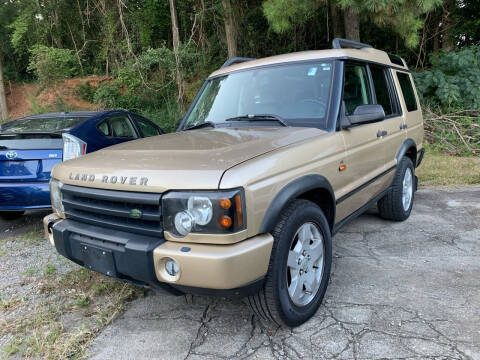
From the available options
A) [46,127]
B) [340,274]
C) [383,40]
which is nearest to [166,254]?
[340,274]

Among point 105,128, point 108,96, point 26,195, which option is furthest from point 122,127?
point 108,96

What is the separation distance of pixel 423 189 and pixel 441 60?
19.0 feet

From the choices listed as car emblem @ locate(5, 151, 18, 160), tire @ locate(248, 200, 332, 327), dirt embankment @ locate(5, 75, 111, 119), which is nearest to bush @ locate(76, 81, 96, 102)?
dirt embankment @ locate(5, 75, 111, 119)

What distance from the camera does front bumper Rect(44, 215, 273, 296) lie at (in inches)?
79.1

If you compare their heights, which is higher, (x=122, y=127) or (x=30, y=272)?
(x=122, y=127)

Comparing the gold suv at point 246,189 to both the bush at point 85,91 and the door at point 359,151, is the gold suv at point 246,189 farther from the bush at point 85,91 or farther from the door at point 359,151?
the bush at point 85,91

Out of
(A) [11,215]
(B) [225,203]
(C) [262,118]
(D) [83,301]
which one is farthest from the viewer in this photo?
(A) [11,215]

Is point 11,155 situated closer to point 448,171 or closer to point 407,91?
point 407,91

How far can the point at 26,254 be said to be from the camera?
A: 13.5 feet

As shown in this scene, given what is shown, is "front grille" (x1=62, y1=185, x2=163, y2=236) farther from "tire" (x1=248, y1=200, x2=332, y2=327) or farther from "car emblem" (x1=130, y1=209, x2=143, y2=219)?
"tire" (x1=248, y1=200, x2=332, y2=327)

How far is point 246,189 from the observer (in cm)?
207

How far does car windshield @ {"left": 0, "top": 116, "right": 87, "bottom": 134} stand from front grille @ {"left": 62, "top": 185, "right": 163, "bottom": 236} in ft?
7.62

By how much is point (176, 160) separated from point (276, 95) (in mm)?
1351

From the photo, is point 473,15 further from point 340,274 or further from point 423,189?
point 340,274
